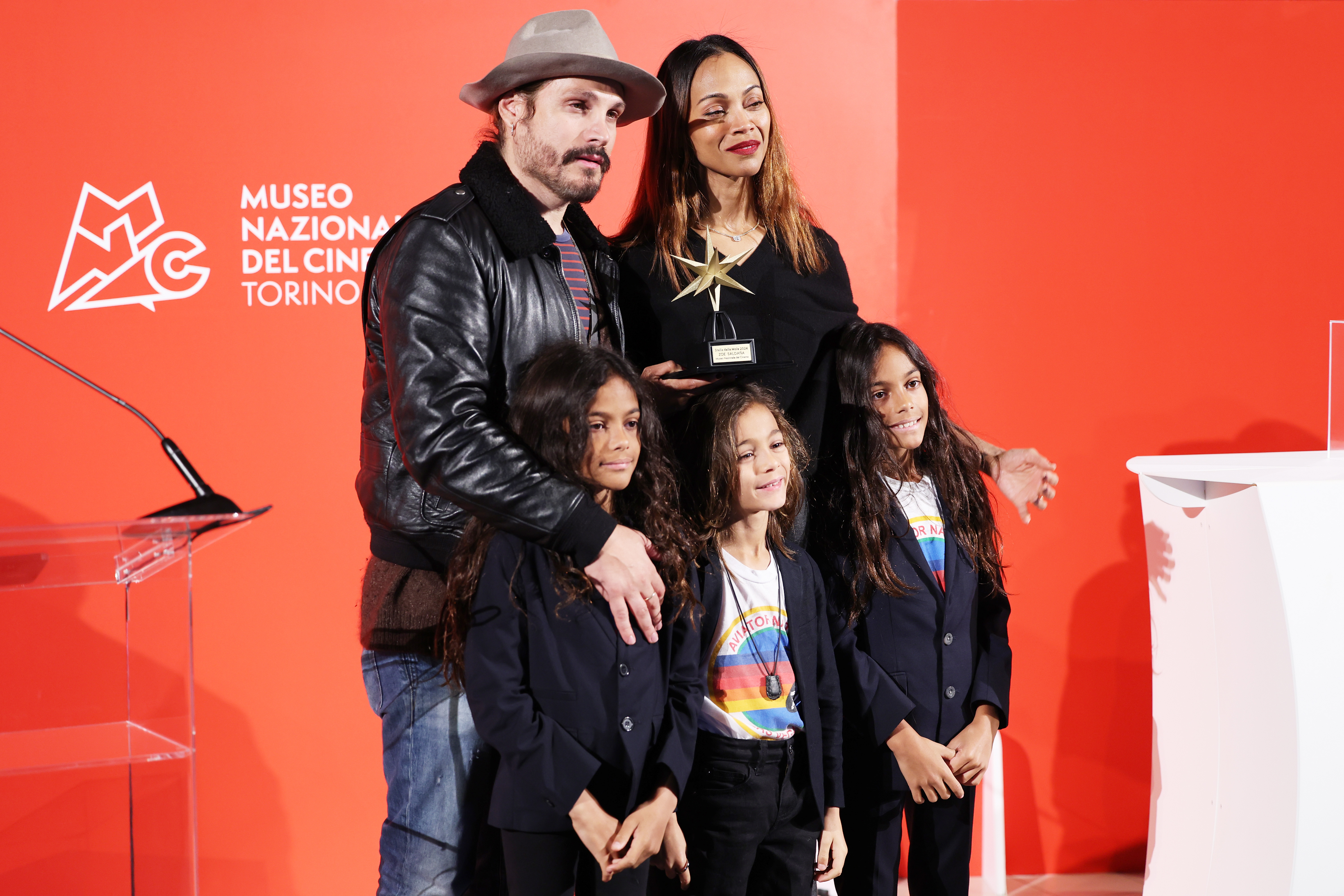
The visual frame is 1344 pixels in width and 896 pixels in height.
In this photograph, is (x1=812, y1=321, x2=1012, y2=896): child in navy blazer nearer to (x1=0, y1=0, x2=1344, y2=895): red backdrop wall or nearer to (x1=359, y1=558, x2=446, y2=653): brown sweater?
(x1=359, y1=558, x2=446, y2=653): brown sweater

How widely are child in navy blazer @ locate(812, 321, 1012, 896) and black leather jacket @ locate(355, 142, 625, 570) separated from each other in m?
0.70

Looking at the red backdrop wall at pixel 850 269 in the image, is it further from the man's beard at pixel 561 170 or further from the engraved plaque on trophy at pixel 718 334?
the man's beard at pixel 561 170

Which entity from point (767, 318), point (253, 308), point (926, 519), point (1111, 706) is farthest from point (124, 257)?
point (1111, 706)

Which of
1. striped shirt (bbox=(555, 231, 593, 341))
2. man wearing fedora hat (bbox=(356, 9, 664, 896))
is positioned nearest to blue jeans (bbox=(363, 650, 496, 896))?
man wearing fedora hat (bbox=(356, 9, 664, 896))

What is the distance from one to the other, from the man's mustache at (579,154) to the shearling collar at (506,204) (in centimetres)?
9

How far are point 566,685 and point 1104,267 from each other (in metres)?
2.30

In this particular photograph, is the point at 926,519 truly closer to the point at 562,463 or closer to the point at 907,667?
the point at 907,667

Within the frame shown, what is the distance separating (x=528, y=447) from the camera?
1659 mm

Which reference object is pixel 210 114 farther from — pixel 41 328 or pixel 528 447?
pixel 528 447

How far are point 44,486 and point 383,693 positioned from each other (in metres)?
1.51

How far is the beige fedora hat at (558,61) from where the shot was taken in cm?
179

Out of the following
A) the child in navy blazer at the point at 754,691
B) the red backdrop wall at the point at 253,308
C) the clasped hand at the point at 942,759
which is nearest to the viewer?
the child in navy blazer at the point at 754,691

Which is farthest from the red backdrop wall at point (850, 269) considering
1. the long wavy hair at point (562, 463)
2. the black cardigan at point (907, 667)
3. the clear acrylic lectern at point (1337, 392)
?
the long wavy hair at point (562, 463)

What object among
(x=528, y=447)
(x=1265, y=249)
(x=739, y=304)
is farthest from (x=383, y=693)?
(x=1265, y=249)
